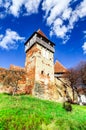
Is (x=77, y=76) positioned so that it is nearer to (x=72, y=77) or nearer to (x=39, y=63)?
(x=72, y=77)

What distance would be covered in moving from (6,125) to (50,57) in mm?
18848

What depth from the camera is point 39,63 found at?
25.4 metres

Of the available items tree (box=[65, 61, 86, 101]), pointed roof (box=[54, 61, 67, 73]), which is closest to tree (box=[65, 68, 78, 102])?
tree (box=[65, 61, 86, 101])

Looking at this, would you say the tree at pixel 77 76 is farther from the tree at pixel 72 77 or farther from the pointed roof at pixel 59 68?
the pointed roof at pixel 59 68

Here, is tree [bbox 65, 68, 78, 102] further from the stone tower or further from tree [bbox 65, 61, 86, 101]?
the stone tower

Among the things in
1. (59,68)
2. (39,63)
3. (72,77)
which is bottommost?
(72,77)

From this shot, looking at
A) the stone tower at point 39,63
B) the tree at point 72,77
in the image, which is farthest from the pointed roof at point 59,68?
the stone tower at point 39,63

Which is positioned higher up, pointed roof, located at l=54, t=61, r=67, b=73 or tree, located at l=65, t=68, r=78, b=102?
pointed roof, located at l=54, t=61, r=67, b=73

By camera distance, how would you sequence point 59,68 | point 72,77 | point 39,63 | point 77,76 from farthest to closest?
point 59,68 → point 72,77 → point 77,76 → point 39,63

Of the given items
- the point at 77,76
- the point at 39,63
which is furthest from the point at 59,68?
the point at 39,63

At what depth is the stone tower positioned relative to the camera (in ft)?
78.7

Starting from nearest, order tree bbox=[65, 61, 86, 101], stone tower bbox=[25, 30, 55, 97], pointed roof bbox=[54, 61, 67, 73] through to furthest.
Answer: stone tower bbox=[25, 30, 55, 97], tree bbox=[65, 61, 86, 101], pointed roof bbox=[54, 61, 67, 73]

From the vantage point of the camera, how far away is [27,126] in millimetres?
11180

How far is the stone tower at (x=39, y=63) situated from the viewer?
24.0 m
